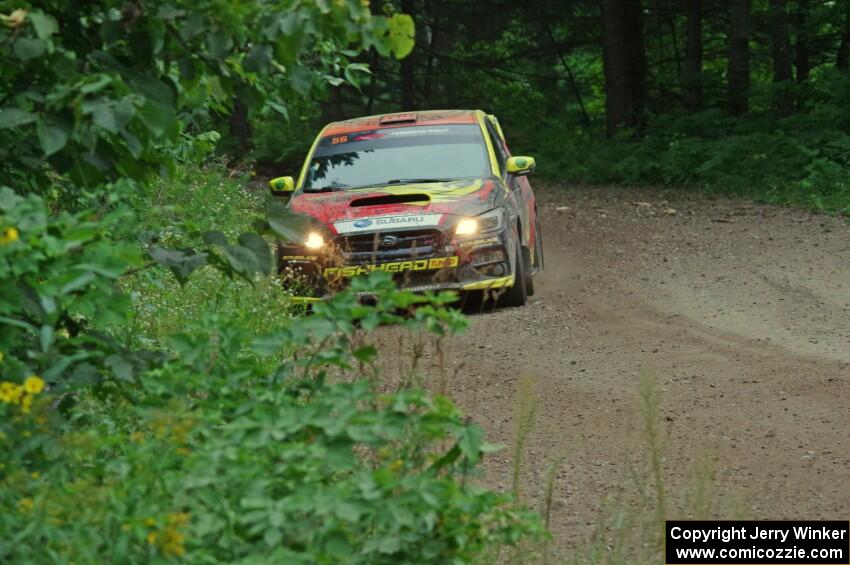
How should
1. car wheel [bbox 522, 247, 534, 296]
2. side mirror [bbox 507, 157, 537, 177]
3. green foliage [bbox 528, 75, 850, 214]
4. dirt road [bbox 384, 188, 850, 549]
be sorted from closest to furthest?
dirt road [bbox 384, 188, 850, 549], car wheel [bbox 522, 247, 534, 296], side mirror [bbox 507, 157, 537, 177], green foliage [bbox 528, 75, 850, 214]

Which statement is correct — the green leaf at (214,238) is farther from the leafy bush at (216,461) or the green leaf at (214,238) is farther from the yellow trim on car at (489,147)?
the yellow trim on car at (489,147)

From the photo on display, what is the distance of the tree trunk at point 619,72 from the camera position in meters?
29.2

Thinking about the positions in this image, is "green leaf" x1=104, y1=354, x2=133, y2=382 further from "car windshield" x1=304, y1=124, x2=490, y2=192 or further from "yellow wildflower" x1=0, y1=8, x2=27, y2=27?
"car windshield" x1=304, y1=124, x2=490, y2=192

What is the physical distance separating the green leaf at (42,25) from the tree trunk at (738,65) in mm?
23773

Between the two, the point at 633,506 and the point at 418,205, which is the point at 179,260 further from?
the point at 418,205

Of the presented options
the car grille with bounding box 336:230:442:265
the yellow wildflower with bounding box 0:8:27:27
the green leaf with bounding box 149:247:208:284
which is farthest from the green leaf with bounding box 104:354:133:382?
the car grille with bounding box 336:230:442:265

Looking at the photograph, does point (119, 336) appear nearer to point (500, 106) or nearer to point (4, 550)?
point (4, 550)

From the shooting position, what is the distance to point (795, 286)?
1315cm

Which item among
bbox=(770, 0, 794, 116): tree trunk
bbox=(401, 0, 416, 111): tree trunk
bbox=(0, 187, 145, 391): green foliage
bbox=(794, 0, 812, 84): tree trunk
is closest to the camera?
bbox=(0, 187, 145, 391): green foliage

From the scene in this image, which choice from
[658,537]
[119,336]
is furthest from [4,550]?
[119,336]

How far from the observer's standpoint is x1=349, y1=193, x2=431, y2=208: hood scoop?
481 inches

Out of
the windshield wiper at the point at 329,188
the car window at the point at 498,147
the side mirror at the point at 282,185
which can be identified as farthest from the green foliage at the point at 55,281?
the car window at the point at 498,147

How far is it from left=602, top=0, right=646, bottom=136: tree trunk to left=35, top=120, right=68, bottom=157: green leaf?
2476cm

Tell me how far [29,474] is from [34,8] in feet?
5.61
